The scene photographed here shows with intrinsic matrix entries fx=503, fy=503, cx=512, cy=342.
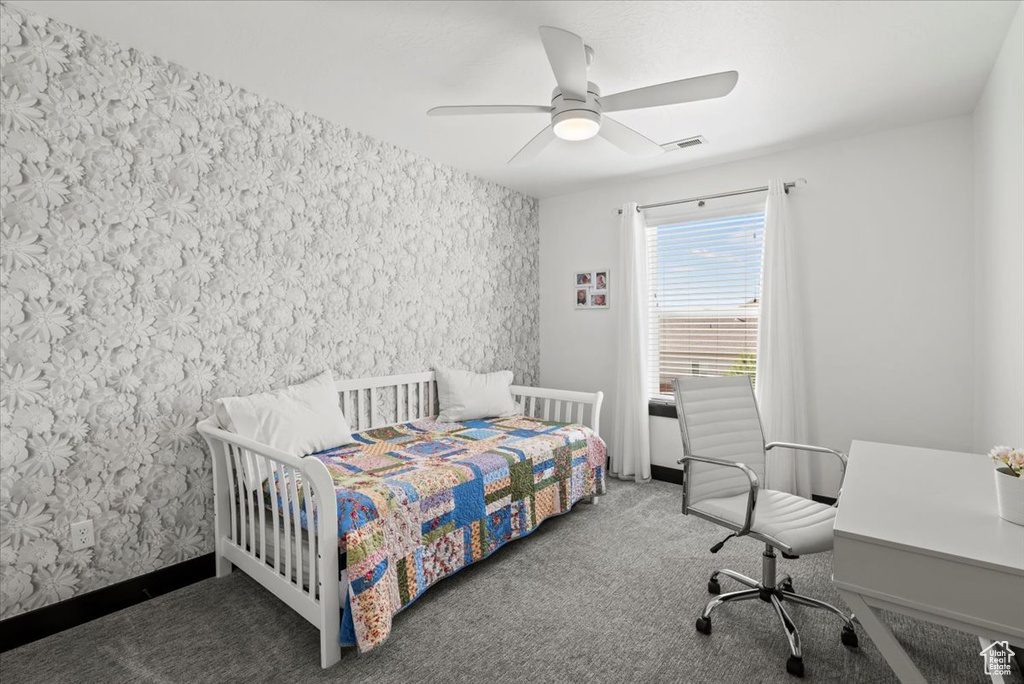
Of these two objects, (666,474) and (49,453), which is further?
(666,474)

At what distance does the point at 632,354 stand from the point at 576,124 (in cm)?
215

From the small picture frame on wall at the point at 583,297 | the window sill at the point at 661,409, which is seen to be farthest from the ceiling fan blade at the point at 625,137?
the window sill at the point at 661,409

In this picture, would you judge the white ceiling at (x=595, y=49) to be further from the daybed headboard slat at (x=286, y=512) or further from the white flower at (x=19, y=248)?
the daybed headboard slat at (x=286, y=512)

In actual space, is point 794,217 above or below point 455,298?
above

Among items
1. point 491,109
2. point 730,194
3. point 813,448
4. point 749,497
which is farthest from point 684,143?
point 749,497

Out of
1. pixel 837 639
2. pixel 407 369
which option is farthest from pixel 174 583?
pixel 837 639

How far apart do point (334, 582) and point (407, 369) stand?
5.82 ft

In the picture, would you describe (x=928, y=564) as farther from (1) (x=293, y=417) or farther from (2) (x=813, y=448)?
(1) (x=293, y=417)

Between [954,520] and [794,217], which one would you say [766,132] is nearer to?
[794,217]

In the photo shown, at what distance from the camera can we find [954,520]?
1.22 metres

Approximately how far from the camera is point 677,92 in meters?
1.93

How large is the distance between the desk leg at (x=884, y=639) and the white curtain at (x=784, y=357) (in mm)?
2228

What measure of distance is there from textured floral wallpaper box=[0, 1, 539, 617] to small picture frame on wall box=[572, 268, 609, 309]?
180 cm

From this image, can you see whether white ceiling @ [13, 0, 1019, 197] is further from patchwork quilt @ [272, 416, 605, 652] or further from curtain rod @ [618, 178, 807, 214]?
patchwork quilt @ [272, 416, 605, 652]
